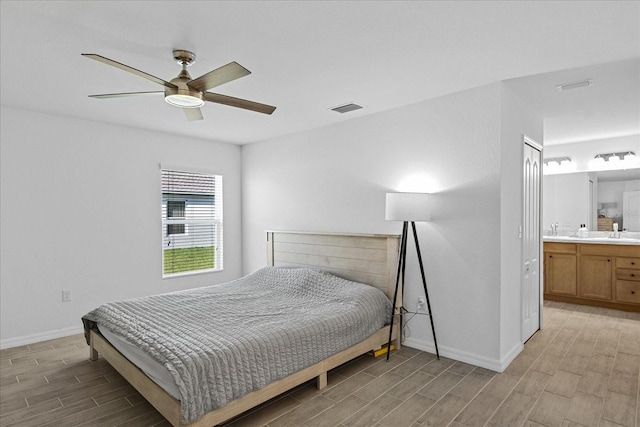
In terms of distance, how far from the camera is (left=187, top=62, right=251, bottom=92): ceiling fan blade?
6.55 ft

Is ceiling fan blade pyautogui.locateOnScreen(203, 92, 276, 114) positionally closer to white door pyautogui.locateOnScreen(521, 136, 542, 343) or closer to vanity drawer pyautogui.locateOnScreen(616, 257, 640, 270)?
white door pyautogui.locateOnScreen(521, 136, 542, 343)

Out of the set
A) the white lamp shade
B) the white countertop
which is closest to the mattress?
the white lamp shade

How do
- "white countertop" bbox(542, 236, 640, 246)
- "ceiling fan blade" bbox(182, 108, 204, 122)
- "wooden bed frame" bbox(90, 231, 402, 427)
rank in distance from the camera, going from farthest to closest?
"white countertop" bbox(542, 236, 640, 246) → "ceiling fan blade" bbox(182, 108, 204, 122) → "wooden bed frame" bbox(90, 231, 402, 427)

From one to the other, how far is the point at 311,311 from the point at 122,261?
275 centimetres

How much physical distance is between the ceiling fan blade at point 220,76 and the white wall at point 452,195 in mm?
2043

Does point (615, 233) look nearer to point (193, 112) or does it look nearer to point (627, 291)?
point (627, 291)

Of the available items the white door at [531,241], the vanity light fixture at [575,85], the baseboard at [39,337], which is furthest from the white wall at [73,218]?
the vanity light fixture at [575,85]

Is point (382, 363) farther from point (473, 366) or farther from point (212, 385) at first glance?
point (212, 385)

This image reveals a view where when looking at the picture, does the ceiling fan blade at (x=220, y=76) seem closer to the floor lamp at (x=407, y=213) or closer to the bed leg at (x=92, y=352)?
the floor lamp at (x=407, y=213)

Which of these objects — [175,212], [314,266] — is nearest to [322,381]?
[314,266]

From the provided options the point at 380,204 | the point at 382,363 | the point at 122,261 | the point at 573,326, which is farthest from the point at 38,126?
the point at 573,326

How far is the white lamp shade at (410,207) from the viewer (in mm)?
3148

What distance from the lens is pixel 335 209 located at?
4363 millimetres

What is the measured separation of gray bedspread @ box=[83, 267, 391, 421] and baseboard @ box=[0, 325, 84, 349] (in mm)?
1001
